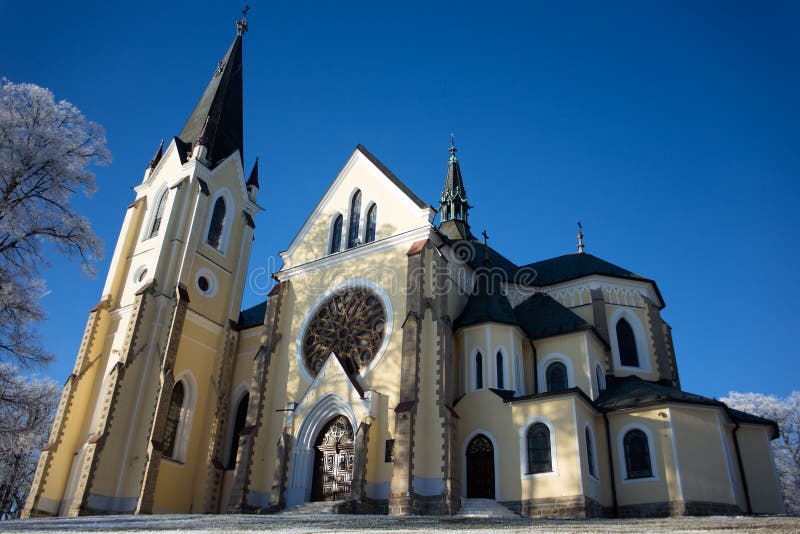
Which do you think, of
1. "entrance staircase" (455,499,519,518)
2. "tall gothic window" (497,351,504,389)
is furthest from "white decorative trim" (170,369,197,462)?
"tall gothic window" (497,351,504,389)

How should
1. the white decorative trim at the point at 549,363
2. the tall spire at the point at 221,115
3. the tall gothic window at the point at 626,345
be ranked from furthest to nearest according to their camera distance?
the tall spire at the point at 221,115 → the tall gothic window at the point at 626,345 → the white decorative trim at the point at 549,363

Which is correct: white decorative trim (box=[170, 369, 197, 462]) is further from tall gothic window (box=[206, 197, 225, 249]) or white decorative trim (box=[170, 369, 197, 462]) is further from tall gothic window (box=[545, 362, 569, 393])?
tall gothic window (box=[545, 362, 569, 393])

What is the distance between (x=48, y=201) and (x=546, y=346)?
18.7 m

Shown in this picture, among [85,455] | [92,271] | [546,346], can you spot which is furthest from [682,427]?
[85,455]

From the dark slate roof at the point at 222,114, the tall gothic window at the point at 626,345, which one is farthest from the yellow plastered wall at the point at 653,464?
the dark slate roof at the point at 222,114

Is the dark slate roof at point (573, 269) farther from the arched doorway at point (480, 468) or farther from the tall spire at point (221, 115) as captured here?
the tall spire at point (221, 115)

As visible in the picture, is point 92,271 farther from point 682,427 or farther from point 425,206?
point 682,427

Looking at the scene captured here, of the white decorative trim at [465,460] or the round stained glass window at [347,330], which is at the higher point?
the round stained glass window at [347,330]

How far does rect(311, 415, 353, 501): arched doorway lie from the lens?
22.9 meters

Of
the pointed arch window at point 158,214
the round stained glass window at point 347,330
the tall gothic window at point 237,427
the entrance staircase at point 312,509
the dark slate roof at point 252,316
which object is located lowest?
the entrance staircase at point 312,509

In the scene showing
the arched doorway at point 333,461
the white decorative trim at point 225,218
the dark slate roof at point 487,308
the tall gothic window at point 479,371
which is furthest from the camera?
the white decorative trim at point 225,218

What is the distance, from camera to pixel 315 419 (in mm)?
24391

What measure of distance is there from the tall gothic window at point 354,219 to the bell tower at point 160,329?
316 inches

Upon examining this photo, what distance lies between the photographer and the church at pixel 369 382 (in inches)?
850
